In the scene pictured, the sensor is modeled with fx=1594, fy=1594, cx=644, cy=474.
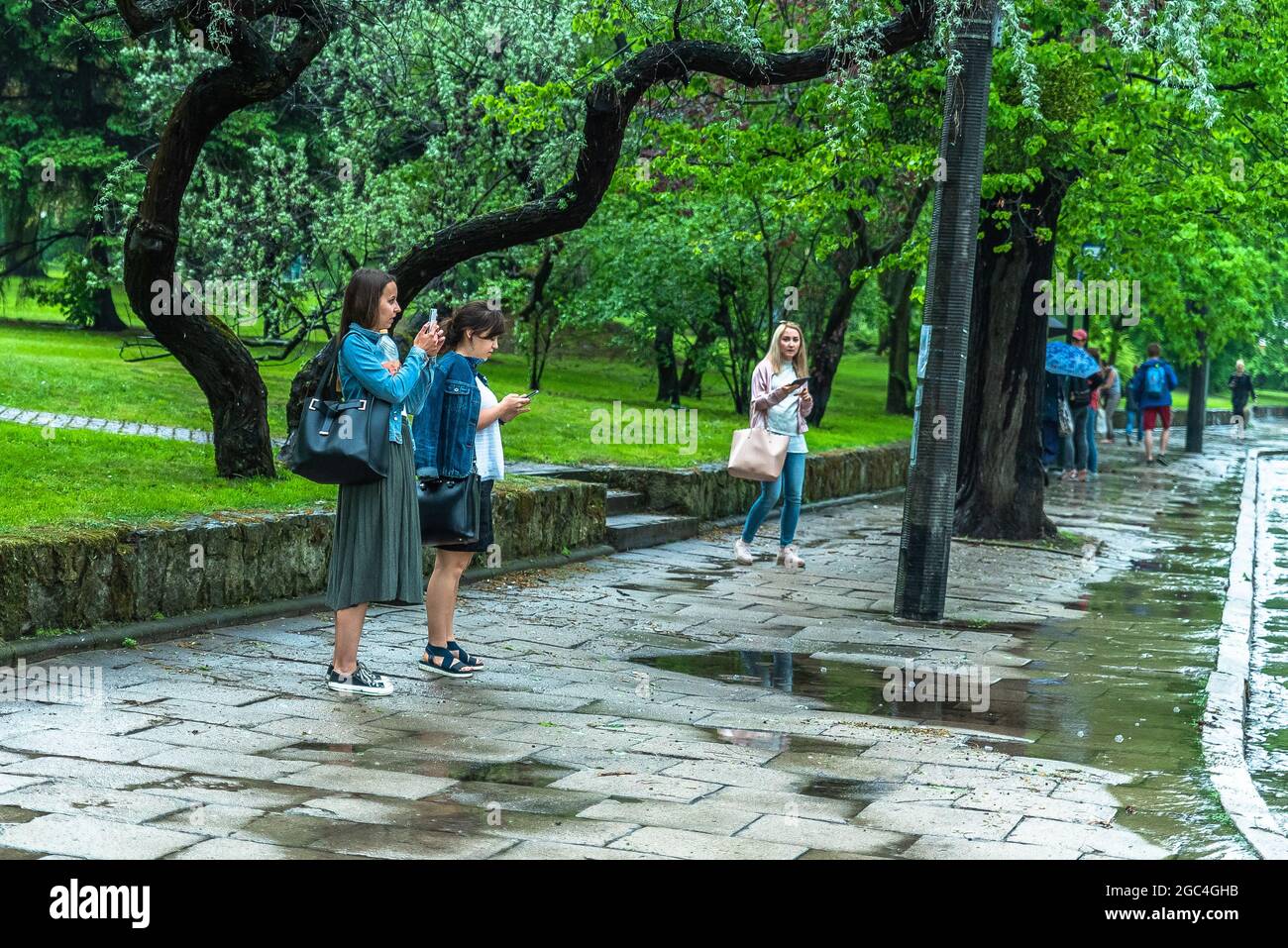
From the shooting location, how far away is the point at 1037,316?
48.7ft

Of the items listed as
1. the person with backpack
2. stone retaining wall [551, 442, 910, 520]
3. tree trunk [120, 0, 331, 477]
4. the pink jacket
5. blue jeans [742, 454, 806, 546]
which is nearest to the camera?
tree trunk [120, 0, 331, 477]

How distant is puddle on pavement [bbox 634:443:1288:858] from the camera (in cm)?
617

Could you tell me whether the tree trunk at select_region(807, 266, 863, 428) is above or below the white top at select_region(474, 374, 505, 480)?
above

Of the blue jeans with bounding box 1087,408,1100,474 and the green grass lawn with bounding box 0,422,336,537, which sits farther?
the blue jeans with bounding box 1087,408,1100,474

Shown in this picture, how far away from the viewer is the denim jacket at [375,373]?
24.0ft

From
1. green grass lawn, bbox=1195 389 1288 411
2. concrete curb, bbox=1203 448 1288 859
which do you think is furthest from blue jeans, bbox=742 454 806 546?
green grass lawn, bbox=1195 389 1288 411

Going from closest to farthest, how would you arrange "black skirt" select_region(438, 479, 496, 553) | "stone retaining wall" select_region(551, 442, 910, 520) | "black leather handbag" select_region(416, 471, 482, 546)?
"black leather handbag" select_region(416, 471, 482, 546) < "black skirt" select_region(438, 479, 496, 553) < "stone retaining wall" select_region(551, 442, 910, 520)

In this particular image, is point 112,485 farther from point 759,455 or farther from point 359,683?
point 759,455

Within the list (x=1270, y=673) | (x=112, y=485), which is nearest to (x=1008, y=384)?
(x=1270, y=673)

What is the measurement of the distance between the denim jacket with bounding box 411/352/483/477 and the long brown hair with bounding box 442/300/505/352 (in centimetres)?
19

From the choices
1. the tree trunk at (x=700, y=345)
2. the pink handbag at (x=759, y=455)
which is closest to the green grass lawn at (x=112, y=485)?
the pink handbag at (x=759, y=455)

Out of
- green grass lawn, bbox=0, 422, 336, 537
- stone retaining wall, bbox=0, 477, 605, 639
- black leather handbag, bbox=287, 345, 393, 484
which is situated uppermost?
black leather handbag, bbox=287, 345, 393, 484

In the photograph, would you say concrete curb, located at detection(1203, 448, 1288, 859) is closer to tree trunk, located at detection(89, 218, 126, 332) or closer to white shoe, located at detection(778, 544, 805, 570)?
white shoe, located at detection(778, 544, 805, 570)

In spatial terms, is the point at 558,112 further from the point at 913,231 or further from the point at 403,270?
the point at 913,231
